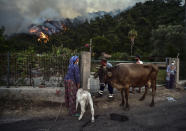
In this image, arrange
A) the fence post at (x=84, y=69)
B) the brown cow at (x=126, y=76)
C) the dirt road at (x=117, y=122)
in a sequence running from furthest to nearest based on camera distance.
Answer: the fence post at (x=84, y=69), the brown cow at (x=126, y=76), the dirt road at (x=117, y=122)

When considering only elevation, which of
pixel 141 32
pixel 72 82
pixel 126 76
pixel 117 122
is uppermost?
pixel 141 32

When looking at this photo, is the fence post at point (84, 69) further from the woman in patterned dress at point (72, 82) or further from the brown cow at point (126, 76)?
the woman in patterned dress at point (72, 82)

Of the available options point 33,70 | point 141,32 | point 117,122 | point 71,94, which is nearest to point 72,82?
point 71,94

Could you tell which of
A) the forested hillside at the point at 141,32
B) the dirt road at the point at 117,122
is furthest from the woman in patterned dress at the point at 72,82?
the forested hillside at the point at 141,32

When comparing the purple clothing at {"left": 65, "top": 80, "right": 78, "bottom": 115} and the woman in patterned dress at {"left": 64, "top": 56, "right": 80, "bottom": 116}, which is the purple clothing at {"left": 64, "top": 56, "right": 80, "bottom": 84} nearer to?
the woman in patterned dress at {"left": 64, "top": 56, "right": 80, "bottom": 116}

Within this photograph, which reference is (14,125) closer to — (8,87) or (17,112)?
(17,112)

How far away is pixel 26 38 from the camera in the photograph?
1947cm

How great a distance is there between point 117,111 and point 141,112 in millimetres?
903

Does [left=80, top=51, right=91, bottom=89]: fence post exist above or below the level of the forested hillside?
below

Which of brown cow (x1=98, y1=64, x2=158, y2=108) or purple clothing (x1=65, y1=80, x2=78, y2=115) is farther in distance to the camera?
brown cow (x1=98, y1=64, x2=158, y2=108)

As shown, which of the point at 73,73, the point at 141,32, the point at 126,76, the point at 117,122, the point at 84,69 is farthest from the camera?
the point at 141,32

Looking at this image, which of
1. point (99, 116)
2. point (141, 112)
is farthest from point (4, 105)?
point (141, 112)

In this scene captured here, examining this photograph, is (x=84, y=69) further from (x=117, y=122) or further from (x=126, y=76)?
(x=117, y=122)

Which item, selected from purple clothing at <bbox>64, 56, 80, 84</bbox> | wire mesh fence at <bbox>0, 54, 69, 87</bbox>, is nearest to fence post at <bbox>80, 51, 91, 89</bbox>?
wire mesh fence at <bbox>0, 54, 69, 87</bbox>
